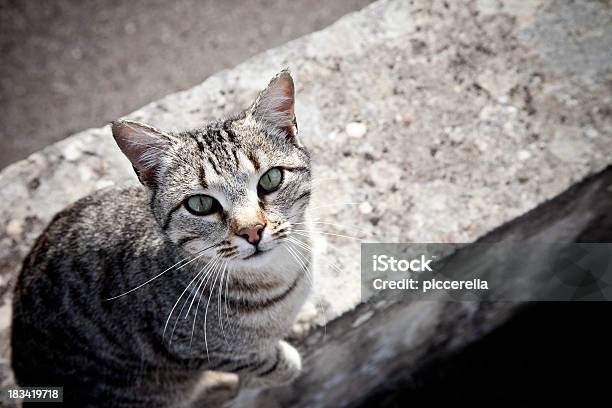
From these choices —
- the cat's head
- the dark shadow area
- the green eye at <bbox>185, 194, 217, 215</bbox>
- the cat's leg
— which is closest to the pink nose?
the cat's head

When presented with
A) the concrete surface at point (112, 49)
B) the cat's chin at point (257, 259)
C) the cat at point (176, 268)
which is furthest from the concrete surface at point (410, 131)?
the concrete surface at point (112, 49)

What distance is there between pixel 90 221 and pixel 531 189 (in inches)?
67.3

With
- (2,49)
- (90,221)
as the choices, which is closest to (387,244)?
(90,221)

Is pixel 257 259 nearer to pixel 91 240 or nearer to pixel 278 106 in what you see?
pixel 278 106

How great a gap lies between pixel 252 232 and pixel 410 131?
1.04 meters

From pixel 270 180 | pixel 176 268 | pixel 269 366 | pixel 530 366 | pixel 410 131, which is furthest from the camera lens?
pixel 530 366

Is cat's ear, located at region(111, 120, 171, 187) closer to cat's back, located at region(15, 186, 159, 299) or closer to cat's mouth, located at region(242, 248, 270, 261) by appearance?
cat's back, located at region(15, 186, 159, 299)

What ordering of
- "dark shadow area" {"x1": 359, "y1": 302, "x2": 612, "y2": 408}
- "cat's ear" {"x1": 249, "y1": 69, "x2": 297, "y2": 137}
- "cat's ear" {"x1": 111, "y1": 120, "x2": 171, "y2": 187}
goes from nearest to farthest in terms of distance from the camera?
"cat's ear" {"x1": 111, "y1": 120, "x2": 171, "y2": 187}, "cat's ear" {"x1": 249, "y1": 69, "x2": 297, "y2": 137}, "dark shadow area" {"x1": 359, "y1": 302, "x2": 612, "y2": 408}

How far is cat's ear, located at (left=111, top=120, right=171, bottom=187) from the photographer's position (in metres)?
1.49

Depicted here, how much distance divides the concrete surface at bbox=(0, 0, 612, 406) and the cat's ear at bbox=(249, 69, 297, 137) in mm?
484

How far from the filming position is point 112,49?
3842 millimetres

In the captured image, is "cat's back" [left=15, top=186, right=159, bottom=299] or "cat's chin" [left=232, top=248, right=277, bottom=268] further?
"cat's back" [left=15, top=186, right=159, bottom=299]

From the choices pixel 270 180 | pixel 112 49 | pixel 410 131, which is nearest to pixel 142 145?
pixel 270 180

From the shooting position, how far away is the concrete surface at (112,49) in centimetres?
361
